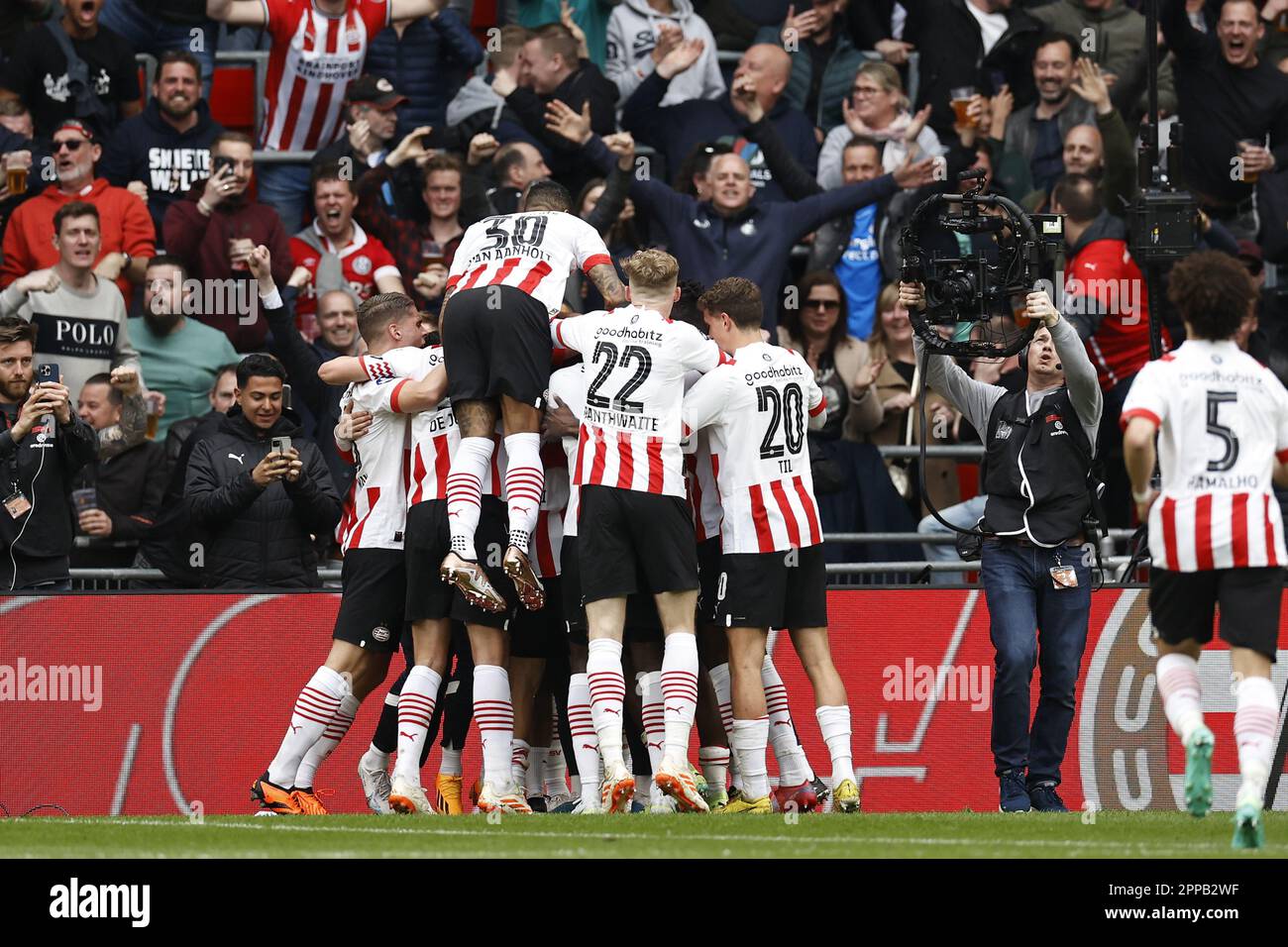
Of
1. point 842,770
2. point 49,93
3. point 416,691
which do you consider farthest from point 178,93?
point 842,770

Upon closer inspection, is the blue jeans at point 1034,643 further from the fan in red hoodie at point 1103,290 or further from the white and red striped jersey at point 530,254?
the fan in red hoodie at point 1103,290

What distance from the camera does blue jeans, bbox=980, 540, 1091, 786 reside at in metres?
10.4

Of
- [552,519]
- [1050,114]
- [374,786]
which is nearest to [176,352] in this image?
[374,786]

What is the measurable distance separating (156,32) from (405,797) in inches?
298

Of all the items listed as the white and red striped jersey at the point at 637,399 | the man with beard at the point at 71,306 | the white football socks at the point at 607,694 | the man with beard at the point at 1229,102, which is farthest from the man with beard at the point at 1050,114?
the white football socks at the point at 607,694

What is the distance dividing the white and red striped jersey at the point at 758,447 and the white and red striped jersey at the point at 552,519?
0.89 m

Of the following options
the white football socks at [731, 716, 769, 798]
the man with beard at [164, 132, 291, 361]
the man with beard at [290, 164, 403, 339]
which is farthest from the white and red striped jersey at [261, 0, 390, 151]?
the white football socks at [731, 716, 769, 798]

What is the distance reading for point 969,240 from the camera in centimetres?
1013

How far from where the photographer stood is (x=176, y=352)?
1342 cm

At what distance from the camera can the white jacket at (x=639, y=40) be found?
15.1 m

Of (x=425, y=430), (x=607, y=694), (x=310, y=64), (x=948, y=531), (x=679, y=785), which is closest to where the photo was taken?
(x=679, y=785)

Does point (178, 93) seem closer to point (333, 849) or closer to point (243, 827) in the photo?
point (243, 827)

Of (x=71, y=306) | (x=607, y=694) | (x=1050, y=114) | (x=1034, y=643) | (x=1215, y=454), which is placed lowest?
(x=607, y=694)

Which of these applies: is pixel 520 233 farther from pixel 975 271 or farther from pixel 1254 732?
pixel 1254 732
